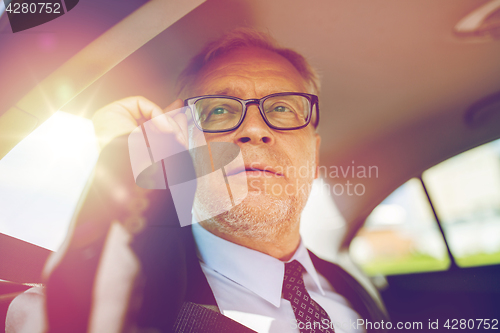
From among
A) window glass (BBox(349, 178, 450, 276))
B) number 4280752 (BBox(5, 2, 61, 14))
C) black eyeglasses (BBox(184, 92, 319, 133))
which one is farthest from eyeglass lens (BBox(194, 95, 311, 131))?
window glass (BBox(349, 178, 450, 276))

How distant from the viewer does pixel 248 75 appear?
1167 mm

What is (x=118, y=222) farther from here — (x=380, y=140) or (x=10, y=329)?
(x=380, y=140)

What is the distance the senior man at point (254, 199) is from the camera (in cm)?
87

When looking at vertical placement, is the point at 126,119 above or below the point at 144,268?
above

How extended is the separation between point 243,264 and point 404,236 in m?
1.54

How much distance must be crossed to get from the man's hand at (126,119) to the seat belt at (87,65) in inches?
4.2

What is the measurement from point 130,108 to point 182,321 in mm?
678

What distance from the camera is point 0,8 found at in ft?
2.14

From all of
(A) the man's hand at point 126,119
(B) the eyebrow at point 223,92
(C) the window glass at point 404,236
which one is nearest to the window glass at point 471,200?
(C) the window glass at point 404,236

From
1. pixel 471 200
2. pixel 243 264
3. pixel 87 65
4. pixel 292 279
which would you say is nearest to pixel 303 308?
pixel 292 279

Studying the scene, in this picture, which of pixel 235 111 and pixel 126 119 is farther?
pixel 235 111

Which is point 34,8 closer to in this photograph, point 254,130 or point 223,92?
point 223,92

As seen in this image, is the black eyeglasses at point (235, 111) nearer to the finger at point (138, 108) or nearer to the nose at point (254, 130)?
the nose at point (254, 130)

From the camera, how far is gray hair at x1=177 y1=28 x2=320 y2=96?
1.15 m
